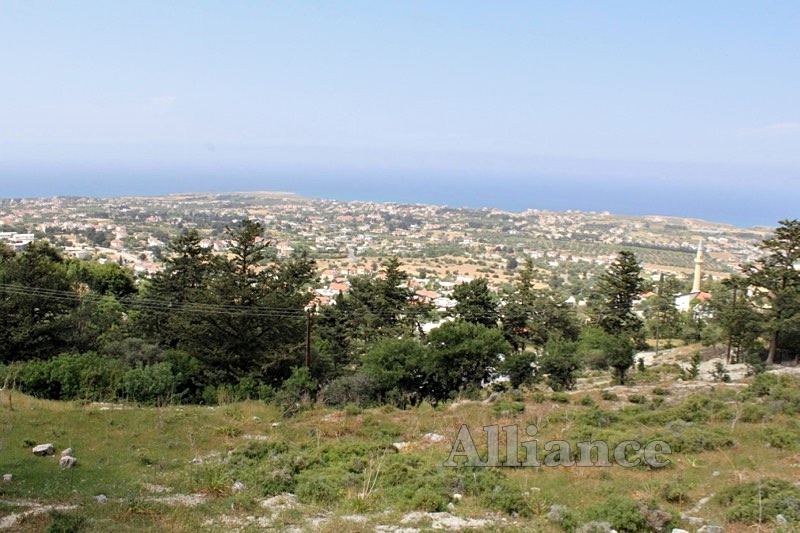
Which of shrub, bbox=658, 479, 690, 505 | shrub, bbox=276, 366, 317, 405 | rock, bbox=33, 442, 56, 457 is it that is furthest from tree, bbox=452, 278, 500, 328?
rock, bbox=33, 442, 56, 457

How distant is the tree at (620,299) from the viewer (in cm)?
2521

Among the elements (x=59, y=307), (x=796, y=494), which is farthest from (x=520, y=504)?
(x=59, y=307)

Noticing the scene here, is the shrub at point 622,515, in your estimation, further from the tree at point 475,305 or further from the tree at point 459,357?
the tree at point 475,305

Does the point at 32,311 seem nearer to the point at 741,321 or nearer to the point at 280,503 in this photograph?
the point at 280,503

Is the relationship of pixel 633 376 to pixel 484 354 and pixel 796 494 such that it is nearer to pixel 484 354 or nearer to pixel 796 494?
pixel 484 354

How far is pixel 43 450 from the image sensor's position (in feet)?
26.7

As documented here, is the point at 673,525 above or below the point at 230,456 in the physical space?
above

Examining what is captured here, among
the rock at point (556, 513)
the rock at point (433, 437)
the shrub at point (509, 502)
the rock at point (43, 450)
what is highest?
the rock at point (556, 513)

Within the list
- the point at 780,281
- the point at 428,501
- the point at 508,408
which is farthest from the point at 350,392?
the point at 780,281

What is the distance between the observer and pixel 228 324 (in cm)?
1672

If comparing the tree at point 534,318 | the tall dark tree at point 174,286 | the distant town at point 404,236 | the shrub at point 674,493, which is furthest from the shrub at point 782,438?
the distant town at point 404,236

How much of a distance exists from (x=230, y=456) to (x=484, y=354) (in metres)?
8.14

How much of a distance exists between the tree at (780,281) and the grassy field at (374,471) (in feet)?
23.0

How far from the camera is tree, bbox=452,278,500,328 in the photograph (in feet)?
75.6
